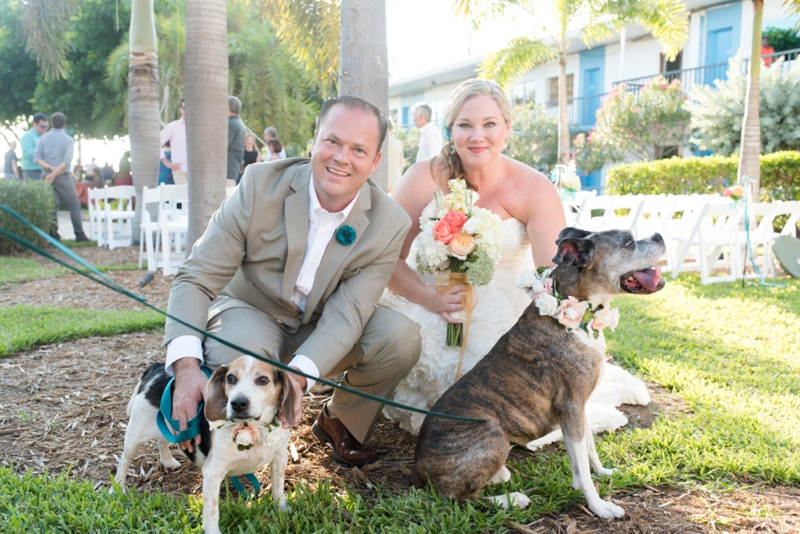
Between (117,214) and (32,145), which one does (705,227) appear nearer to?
(117,214)

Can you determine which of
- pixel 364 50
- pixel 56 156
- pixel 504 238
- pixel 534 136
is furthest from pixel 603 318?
pixel 534 136

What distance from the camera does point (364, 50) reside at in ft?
15.4

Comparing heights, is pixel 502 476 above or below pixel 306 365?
below

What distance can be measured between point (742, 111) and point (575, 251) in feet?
56.6

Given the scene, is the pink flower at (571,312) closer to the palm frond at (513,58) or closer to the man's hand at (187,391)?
the man's hand at (187,391)

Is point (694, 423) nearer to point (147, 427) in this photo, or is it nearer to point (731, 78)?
point (147, 427)

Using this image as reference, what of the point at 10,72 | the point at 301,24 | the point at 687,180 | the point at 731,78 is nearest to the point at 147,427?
the point at 301,24

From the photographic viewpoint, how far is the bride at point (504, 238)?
3.91 meters

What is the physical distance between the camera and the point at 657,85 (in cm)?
2069

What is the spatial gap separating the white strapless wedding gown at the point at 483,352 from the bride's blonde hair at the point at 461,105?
0.53 m

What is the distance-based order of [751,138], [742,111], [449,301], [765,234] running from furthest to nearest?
[742,111], [751,138], [765,234], [449,301]

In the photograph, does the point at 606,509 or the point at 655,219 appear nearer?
the point at 606,509

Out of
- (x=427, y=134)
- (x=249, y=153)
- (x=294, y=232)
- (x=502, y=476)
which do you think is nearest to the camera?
(x=502, y=476)

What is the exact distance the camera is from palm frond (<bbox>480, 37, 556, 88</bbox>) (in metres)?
17.7
